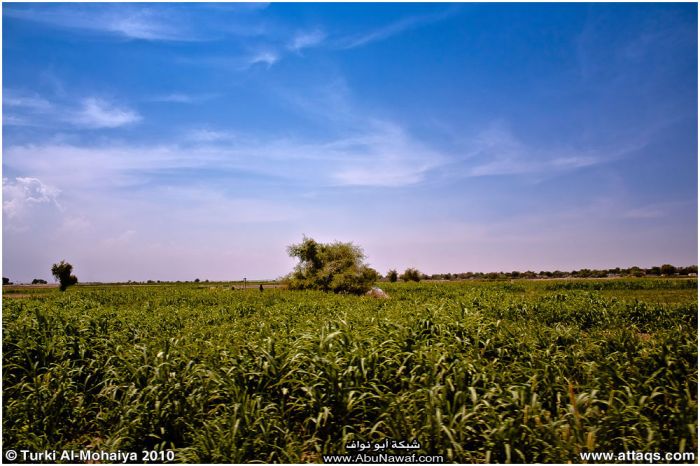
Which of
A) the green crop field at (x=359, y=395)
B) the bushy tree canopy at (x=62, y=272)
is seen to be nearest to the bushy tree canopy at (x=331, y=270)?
the green crop field at (x=359, y=395)

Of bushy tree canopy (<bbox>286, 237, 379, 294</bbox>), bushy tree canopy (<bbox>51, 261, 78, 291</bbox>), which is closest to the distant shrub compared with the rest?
bushy tree canopy (<bbox>286, 237, 379, 294</bbox>)

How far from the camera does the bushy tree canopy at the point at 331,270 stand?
36219mm

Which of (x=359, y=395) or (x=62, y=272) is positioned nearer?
(x=359, y=395)

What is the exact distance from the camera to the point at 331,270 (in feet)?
121

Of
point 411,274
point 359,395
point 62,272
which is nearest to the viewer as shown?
point 359,395

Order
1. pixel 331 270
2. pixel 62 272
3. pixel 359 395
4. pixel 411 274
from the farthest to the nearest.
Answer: pixel 411 274
pixel 62 272
pixel 331 270
pixel 359 395

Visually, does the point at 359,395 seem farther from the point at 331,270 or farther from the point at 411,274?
the point at 411,274

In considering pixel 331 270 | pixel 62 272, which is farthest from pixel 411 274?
pixel 62 272

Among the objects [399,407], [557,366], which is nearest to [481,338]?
[557,366]

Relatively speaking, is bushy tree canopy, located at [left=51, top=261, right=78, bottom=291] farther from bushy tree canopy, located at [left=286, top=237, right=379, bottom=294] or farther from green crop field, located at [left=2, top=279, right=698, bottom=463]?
green crop field, located at [left=2, top=279, right=698, bottom=463]

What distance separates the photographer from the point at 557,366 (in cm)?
593

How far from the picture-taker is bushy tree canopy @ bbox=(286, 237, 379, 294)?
36219 millimetres

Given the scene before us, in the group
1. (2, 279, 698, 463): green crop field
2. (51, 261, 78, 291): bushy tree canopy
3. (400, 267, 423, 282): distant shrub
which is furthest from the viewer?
(400, 267, 423, 282): distant shrub

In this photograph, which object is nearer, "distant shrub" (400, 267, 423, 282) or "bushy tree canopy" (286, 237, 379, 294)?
"bushy tree canopy" (286, 237, 379, 294)
